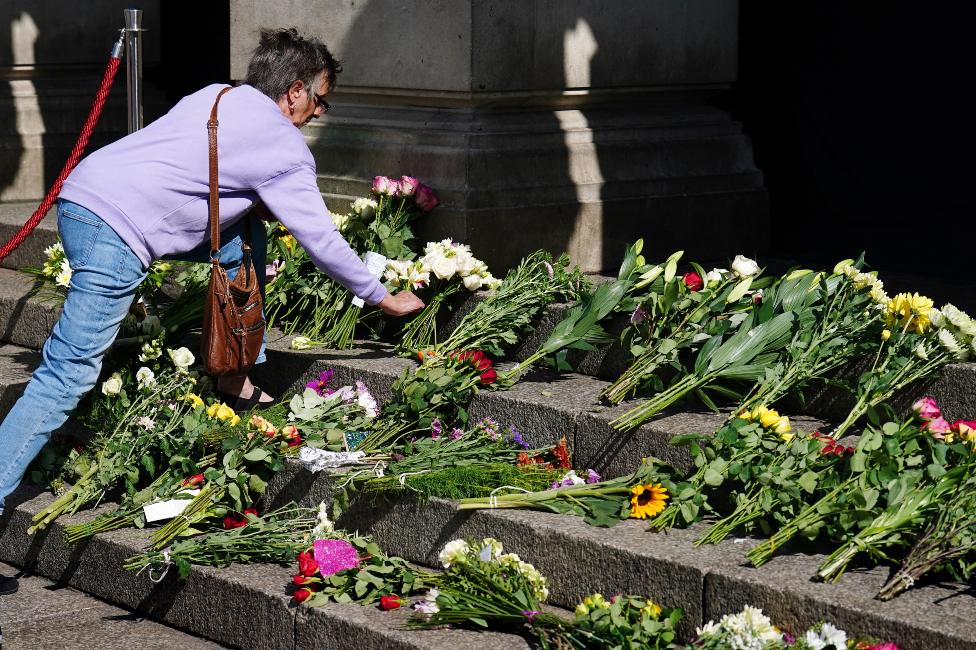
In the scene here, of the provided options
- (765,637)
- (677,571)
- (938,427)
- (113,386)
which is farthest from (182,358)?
(938,427)

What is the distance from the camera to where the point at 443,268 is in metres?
5.32

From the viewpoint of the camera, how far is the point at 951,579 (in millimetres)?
3639

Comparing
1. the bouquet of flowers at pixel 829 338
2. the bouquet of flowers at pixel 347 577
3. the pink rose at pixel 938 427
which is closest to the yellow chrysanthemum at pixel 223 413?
the bouquet of flowers at pixel 347 577

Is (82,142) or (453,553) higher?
(82,142)

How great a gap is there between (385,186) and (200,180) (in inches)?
47.7

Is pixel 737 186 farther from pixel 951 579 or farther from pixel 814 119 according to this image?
pixel 951 579

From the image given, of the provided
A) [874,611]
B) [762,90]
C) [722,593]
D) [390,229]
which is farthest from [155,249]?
[762,90]

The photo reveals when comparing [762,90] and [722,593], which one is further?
[762,90]

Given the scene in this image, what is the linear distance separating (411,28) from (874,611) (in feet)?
10.9

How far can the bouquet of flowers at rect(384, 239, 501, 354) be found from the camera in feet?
17.5

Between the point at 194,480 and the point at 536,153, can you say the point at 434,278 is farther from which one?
the point at 194,480

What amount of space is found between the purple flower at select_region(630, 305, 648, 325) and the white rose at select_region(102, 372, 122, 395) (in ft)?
5.88

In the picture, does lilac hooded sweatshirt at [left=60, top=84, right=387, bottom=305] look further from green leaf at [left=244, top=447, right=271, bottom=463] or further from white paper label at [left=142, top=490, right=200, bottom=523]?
white paper label at [left=142, top=490, right=200, bottom=523]

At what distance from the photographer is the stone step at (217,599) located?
3881mm
